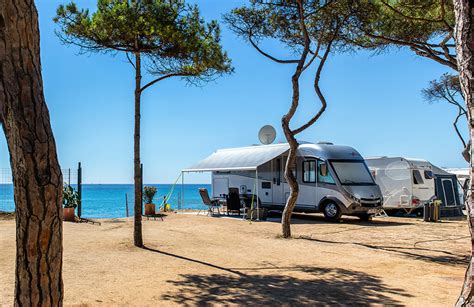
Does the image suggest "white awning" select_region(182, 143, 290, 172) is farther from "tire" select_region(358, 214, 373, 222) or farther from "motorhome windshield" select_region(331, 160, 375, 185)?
"tire" select_region(358, 214, 373, 222)

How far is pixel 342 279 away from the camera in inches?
247

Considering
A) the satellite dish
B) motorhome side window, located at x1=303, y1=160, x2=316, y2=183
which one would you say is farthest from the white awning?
motorhome side window, located at x1=303, y1=160, x2=316, y2=183

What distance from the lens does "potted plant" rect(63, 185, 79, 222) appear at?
13172mm

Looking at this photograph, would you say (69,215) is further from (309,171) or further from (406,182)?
(406,182)

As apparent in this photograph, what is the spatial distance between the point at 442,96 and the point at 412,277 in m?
17.6


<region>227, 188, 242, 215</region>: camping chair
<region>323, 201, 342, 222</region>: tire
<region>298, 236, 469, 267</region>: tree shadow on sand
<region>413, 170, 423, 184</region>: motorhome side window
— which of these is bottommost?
<region>298, 236, 469, 267</region>: tree shadow on sand

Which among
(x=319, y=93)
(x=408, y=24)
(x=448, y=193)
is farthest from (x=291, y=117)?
(x=448, y=193)

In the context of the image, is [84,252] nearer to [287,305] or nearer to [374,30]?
[287,305]

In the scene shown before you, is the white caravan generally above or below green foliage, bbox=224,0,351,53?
below

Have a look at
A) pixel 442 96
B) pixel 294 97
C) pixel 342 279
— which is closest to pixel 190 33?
pixel 294 97

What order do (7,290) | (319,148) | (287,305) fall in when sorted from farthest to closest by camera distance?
(319,148), (7,290), (287,305)

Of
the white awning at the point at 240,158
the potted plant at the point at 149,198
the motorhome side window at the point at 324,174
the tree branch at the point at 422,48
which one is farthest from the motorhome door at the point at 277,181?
the tree branch at the point at 422,48

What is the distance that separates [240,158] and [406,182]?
617 centimetres

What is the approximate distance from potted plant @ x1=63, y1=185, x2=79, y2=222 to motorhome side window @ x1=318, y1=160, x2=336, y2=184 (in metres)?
7.36
